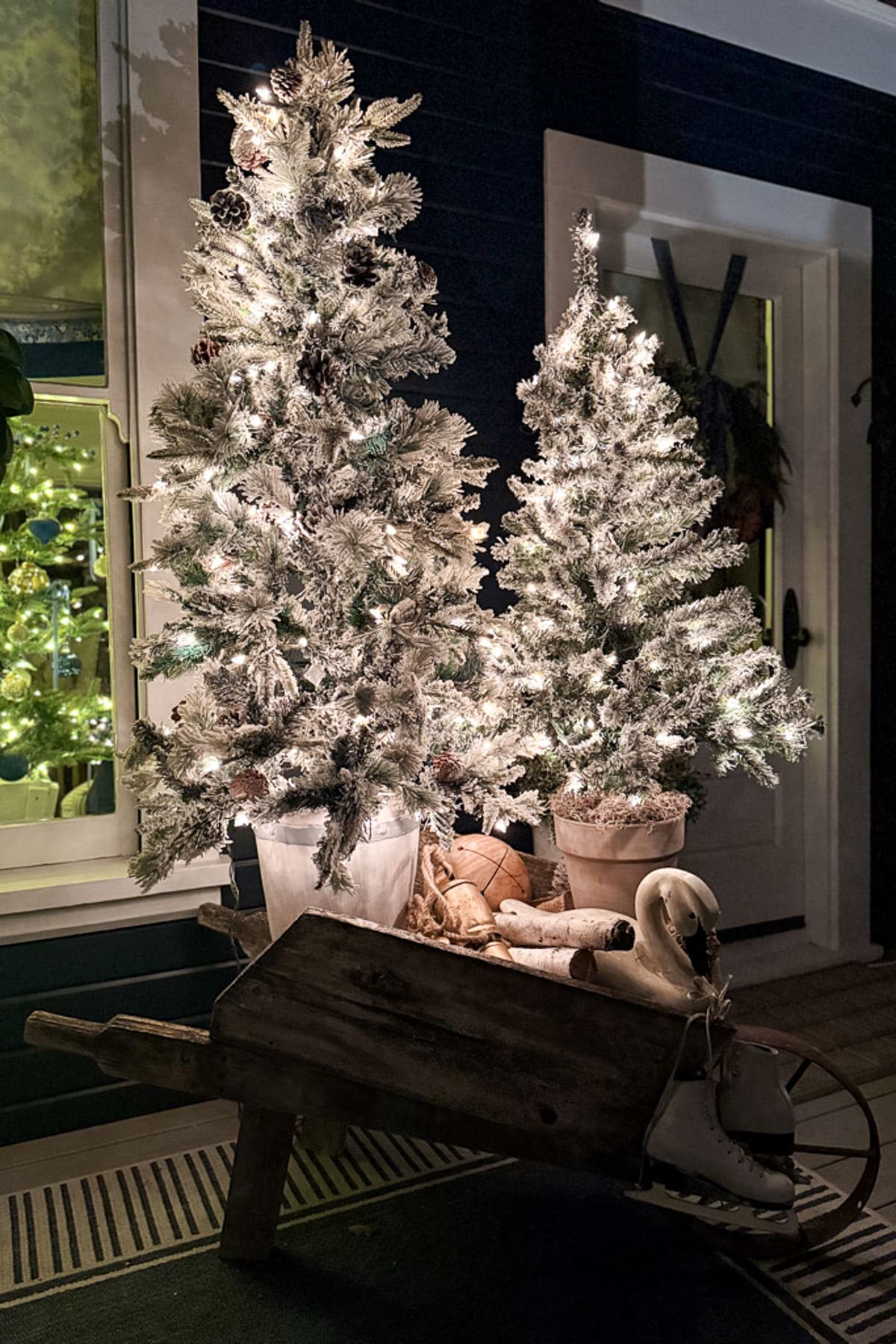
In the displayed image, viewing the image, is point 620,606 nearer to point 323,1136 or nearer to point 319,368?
point 319,368

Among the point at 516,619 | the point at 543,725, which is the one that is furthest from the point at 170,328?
the point at 543,725

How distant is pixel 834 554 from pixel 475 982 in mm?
2405

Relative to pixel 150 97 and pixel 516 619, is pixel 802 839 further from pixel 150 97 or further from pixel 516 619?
pixel 150 97

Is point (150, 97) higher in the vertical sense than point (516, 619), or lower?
higher

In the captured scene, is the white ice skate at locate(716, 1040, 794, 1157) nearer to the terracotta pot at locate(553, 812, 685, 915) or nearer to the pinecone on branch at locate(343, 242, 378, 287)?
the terracotta pot at locate(553, 812, 685, 915)

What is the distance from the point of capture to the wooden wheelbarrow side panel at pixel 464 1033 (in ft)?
4.75

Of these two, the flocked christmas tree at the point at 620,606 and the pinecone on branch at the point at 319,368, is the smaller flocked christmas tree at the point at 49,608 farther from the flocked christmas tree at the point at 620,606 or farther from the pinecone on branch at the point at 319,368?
the flocked christmas tree at the point at 620,606

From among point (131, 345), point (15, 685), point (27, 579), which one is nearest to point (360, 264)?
point (131, 345)

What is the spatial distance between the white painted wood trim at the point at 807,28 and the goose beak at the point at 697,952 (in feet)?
8.62

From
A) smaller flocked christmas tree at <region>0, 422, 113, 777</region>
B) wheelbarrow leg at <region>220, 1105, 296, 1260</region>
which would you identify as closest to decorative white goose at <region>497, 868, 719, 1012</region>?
wheelbarrow leg at <region>220, 1105, 296, 1260</region>

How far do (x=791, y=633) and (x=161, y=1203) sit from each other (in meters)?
2.54

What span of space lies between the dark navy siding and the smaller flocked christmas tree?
0.47m

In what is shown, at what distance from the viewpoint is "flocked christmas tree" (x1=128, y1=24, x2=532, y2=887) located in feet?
5.99

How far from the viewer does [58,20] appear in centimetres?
225
